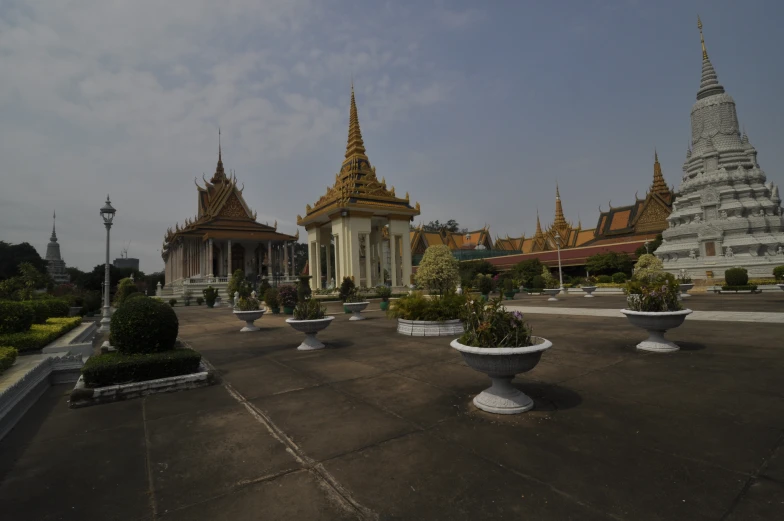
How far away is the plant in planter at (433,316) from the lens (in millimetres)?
10844

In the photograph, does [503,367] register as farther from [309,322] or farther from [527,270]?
[527,270]

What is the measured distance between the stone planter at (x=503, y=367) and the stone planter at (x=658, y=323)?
164 inches

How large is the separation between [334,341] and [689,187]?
4009 centimetres

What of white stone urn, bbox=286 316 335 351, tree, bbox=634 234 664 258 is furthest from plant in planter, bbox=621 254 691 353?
tree, bbox=634 234 664 258

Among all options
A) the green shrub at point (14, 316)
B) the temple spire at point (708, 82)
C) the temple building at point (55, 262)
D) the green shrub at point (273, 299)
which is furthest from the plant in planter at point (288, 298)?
the temple building at point (55, 262)

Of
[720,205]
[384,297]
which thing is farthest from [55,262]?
[720,205]

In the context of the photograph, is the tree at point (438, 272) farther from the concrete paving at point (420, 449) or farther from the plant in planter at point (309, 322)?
the concrete paving at point (420, 449)

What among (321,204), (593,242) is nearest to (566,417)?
(321,204)

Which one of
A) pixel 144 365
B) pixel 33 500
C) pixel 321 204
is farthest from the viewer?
pixel 321 204

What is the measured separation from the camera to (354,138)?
38.7 m

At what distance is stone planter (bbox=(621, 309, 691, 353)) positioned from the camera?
739 cm

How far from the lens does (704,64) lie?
37.3 meters

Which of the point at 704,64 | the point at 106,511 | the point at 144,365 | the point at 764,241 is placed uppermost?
the point at 704,64

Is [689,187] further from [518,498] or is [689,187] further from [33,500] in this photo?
[33,500]
